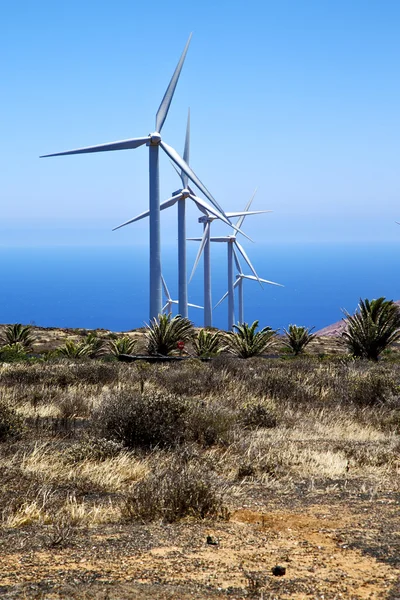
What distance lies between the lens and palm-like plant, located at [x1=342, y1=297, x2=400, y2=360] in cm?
2175

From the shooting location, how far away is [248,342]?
82.1 feet

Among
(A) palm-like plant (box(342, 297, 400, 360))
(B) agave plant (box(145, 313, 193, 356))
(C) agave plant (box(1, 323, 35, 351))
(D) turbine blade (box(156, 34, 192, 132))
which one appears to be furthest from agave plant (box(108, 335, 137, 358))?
(D) turbine blade (box(156, 34, 192, 132))

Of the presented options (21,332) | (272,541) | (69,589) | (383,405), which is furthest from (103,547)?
(21,332)

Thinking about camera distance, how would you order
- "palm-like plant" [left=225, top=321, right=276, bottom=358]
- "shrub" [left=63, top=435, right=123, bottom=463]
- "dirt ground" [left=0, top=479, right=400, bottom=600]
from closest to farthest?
"dirt ground" [left=0, top=479, right=400, bottom=600], "shrub" [left=63, top=435, right=123, bottom=463], "palm-like plant" [left=225, top=321, right=276, bottom=358]

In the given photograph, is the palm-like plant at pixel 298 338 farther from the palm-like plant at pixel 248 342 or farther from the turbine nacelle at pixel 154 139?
the turbine nacelle at pixel 154 139

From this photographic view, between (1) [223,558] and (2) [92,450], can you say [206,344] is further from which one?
(1) [223,558]

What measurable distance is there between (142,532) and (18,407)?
255 inches

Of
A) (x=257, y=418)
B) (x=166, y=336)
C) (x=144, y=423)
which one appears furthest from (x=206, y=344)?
(x=144, y=423)

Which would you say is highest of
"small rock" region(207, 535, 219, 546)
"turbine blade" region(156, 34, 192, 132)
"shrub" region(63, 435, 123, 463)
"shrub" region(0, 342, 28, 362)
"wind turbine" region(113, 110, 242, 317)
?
"turbine blade" region(156, 34, 192, 132)

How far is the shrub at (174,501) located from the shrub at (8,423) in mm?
3235

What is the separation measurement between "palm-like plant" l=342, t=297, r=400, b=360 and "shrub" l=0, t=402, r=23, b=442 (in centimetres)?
1487

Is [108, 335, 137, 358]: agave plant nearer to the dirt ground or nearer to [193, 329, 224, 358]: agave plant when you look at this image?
[193, 329, 224, 358]: agave plant

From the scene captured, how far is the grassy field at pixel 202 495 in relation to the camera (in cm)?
447

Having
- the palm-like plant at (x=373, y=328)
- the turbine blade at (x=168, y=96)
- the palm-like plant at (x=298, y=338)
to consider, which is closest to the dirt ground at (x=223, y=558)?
the palm-like plant at (x=373, y=328)
